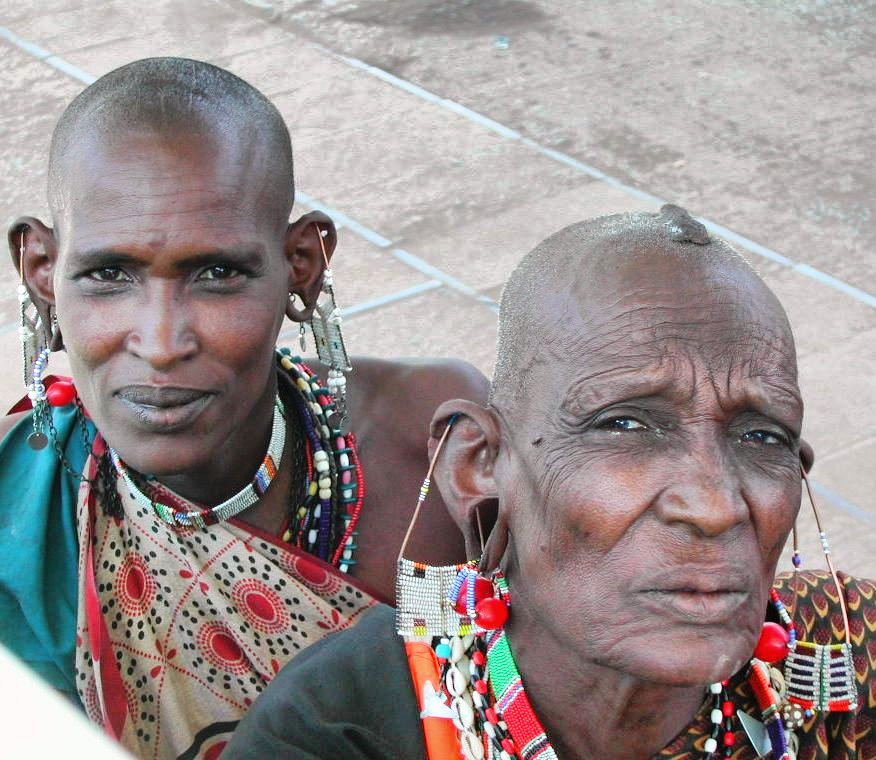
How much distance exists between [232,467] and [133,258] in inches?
20.0

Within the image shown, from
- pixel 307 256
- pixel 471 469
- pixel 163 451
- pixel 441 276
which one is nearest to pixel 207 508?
pixel 163 451

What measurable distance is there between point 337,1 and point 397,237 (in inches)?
102

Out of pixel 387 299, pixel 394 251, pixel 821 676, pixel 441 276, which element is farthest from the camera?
pixel 394 251

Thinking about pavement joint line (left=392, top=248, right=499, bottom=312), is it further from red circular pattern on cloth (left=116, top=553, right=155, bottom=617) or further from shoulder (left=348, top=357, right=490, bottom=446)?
red circular pattern on cloth (left=116, top=553, right=155, bottom=617)

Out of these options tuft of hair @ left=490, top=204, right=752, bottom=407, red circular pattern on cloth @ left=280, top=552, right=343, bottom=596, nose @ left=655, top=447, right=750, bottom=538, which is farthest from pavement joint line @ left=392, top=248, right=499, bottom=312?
nose @ left=655, top=447, right=750, bottom=538

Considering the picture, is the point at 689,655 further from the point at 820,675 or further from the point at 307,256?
the point at 307,256

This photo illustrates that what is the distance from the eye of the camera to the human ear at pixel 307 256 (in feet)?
9.14

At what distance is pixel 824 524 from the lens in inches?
157

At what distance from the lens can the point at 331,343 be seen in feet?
9.56

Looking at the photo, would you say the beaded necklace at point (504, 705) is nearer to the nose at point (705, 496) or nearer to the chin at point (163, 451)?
the nose at point (705, 496)

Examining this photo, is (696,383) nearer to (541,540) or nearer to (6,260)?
(541,540)

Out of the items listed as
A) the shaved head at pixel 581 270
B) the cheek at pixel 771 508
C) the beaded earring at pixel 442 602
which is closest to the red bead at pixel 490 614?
the beaded earring at pixel 442 602

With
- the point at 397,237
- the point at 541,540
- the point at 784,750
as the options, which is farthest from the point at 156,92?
the point at 397,237

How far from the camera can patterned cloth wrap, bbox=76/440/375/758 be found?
2736mm
